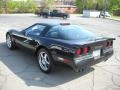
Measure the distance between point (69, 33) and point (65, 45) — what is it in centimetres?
79

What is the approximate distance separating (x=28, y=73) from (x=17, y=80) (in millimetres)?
539

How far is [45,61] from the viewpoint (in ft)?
18.8

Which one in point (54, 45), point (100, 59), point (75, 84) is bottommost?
point (75, 84)

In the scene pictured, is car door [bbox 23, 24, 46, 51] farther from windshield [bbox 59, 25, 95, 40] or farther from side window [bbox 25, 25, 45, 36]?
windshield [bbox 59, 25, 95, 40]

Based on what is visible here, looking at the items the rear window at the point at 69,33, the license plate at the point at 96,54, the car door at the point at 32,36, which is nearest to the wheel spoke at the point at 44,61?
the car door at the point at 32,36

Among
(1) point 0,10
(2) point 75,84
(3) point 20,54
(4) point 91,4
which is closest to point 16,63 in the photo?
(3) point 20,54

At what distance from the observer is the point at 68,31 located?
5.89 m

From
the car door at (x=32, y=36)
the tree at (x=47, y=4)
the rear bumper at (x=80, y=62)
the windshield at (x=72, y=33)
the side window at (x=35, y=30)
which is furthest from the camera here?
the tree at (x=47, y=4)

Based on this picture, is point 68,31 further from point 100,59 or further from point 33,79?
point 33,79

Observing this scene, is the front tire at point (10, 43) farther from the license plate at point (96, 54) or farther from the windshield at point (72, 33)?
the license plate at point (96, 54)

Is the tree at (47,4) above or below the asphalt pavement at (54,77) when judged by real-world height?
above

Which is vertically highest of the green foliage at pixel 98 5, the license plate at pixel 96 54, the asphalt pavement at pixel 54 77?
the green foliage at pixel 98 5

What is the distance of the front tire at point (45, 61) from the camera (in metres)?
5.46

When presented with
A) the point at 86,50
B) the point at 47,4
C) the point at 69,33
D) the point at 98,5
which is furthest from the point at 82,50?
the point at 98,5
